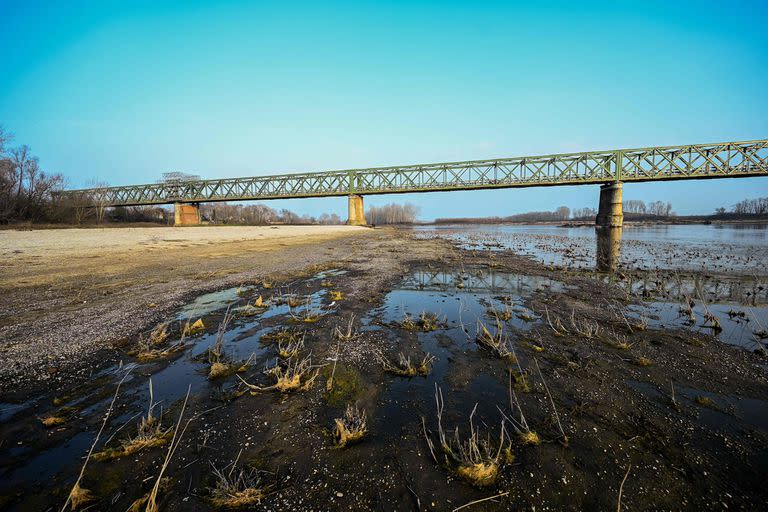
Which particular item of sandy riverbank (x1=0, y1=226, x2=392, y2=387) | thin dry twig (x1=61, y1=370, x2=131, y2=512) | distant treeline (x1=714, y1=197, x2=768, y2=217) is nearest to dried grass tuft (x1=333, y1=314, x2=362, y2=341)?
thin dry twig (x1=61, y1=370, x2=131, y2=512)

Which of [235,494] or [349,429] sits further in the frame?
[349,429]

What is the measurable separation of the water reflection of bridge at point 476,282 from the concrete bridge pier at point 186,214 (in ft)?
202

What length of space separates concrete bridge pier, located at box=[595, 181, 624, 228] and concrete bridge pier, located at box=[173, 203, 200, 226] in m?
71.0

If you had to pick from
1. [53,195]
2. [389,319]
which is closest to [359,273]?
[389,319]

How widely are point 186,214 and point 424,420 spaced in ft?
233

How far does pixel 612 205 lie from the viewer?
40.8m

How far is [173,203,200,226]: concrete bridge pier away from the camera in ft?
193

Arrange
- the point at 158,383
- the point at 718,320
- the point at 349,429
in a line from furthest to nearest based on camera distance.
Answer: the point at 718,320 < the point at 158,383 < the point at 349,429

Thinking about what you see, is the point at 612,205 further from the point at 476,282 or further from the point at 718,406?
the point at 718,406

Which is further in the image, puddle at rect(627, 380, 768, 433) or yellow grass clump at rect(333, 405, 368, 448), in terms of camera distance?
puddle at rect(627, 380, 768, 433)

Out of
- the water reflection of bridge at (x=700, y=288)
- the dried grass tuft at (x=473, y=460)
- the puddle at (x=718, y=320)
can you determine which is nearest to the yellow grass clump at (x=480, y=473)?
the dried grass tuft at (x=473, y=460)

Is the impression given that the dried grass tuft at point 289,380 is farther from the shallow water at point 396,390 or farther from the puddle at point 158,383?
the puddle at point 158,383

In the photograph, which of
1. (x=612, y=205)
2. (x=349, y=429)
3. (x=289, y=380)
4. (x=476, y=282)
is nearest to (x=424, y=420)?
(x=349, y=429)

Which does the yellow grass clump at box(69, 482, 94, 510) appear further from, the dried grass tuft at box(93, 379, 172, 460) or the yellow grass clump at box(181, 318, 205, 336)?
the yellow grass clump at box(181, 318, 205, 336)
